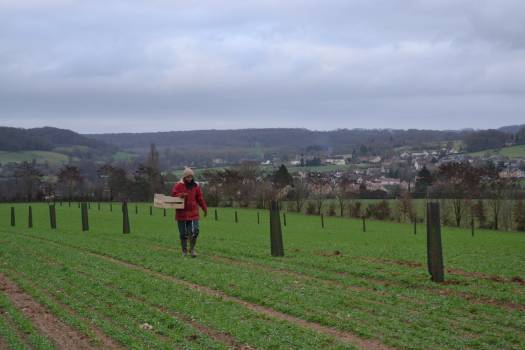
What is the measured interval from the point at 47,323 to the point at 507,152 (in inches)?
4844

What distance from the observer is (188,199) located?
14938 mm

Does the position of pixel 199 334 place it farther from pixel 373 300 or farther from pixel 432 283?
pixel 432 283

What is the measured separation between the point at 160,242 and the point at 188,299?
10450 mm

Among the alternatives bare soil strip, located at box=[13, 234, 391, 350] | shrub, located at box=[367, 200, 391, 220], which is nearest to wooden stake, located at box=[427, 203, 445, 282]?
bare soil strip, located at box=[13, 234, 391, 350]

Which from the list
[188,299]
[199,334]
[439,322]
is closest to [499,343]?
[439,322]

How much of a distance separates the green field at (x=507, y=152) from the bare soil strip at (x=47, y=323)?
113 meters

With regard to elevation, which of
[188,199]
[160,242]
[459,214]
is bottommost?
[459,214]

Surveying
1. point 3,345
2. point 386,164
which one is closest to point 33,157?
point 386,164

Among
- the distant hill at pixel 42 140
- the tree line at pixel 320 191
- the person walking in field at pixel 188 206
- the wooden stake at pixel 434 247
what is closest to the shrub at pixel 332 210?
the tree line at pixel 320 191

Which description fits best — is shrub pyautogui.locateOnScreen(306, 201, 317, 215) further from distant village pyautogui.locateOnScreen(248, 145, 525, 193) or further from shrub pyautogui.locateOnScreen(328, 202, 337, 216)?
distant village pyautogui.locateOnScreen(248, 145, 525, 193)

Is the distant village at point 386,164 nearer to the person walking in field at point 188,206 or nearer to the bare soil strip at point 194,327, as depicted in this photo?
the person walking in field at point 188,206

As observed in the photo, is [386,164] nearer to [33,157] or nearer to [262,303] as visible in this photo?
[33,157]

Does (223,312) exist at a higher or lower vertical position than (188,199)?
lower

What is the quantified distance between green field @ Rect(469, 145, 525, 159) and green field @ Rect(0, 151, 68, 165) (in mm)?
97159
